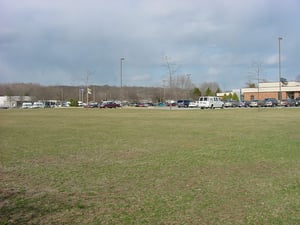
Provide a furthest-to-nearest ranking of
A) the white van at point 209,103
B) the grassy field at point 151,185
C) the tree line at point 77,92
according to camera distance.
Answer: the tree line at point 77,92 → the white van at point 209,103 → the grassy field at point 151,185

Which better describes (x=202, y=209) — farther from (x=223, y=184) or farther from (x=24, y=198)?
(x=24, y=198)

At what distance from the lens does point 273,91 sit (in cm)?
10025

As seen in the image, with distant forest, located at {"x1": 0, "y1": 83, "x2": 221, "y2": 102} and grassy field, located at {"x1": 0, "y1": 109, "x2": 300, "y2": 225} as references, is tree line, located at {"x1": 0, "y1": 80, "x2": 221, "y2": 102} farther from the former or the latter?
grassy field, located at {"x1": 0, "y1": 109, "x2": 300, "y2": 225}

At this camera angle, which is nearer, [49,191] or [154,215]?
[154,215]

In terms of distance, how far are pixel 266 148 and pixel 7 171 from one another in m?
8.71

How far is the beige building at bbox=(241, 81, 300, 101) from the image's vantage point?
316ft

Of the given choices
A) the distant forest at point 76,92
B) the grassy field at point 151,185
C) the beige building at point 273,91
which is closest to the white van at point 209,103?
the beige building at point 273,91

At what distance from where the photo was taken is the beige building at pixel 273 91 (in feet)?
316

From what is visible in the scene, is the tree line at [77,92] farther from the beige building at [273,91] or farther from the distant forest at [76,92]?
the beige building at [273,91]

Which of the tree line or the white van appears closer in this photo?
the white van

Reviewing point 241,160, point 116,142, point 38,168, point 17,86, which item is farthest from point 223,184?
point 17,86

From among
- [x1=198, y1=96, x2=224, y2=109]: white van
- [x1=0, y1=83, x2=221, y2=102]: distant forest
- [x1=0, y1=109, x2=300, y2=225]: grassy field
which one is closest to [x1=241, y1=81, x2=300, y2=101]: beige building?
[x1=0, y1=83, x2=221, y2=102]: distant forest

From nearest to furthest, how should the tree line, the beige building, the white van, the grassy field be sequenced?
the grassy field < the white van < the beige building < the tree line

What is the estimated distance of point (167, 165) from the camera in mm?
10172
